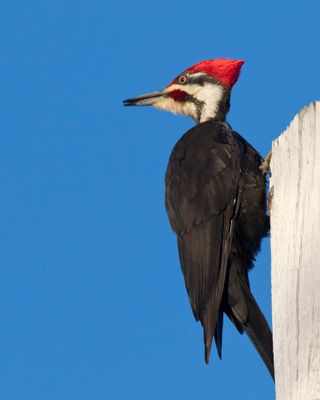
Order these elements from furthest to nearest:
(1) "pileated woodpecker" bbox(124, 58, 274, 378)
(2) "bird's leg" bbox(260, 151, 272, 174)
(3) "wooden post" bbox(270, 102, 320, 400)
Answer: (2) "bird's leg" bbox(260, 151, 272, 174) < (1) "pileated woodpecker" bbox(124, 58, 274, 378) < (3) "wooden post" bbox(270, 102, 320, 400)

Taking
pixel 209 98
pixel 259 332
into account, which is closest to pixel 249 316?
pixel 259 332

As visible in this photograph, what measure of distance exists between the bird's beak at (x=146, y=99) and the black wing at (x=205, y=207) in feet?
2.31

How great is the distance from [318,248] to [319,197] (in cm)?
16

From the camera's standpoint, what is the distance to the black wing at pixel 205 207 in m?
3.79

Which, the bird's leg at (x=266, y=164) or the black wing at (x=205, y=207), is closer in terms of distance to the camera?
the black wing at (x=205, y=207)

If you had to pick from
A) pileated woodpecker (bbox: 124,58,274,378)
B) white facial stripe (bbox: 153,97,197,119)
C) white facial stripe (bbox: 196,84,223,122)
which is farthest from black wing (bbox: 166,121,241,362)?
white facial stripe (bbox: 153,97,197,119)

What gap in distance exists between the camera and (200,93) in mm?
5328

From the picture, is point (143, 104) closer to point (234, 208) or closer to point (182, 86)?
point (182, 86)

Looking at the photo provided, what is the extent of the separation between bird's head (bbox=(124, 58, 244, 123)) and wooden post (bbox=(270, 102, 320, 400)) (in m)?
2.74

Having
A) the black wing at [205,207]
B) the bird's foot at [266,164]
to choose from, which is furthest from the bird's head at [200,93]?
the bird's foot at [266,164]

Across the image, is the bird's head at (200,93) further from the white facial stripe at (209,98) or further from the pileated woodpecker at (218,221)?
the pileated woodpecker at (218,221)

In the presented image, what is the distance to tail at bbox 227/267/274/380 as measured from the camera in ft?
10.6

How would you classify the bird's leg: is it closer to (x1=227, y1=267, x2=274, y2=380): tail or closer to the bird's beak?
(x1=227, y1=267, x2=274, y2=380): tail

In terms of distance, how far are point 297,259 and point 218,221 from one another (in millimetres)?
1903
